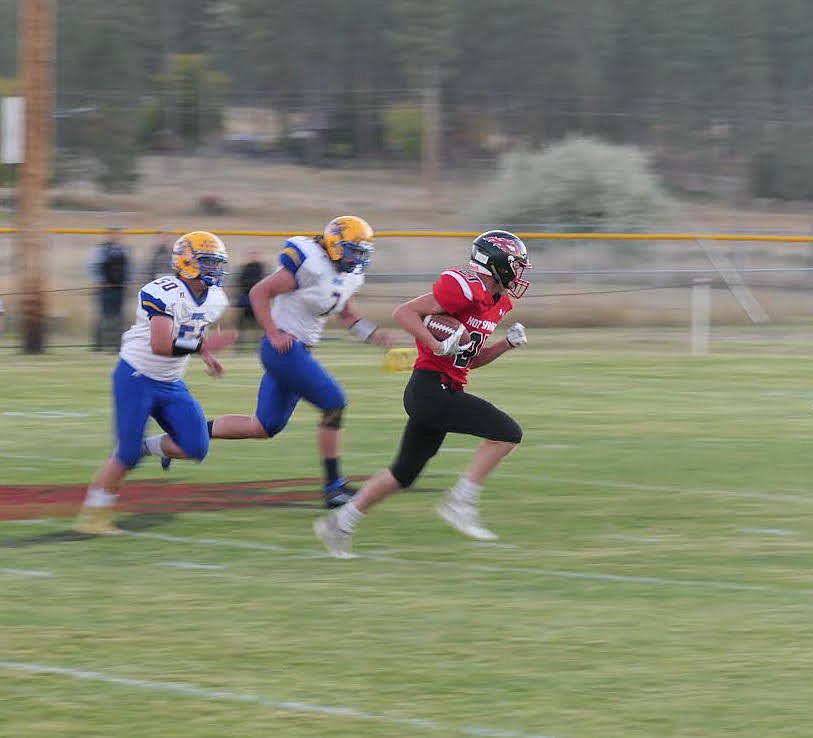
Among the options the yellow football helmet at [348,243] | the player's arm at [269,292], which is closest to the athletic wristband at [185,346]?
the player's arm at [269,292]

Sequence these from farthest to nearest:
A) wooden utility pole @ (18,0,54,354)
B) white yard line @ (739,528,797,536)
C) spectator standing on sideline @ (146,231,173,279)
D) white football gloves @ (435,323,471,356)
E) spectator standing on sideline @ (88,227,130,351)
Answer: spectator standing on sideline @ (146,231,173,279)
spectator standing on sideline @ (88,227,130,351)
wooden utility pole @ (18,0,54,354)
white yard line @ (739,528,797,536)
white football gloves @ (435,323,471,356)

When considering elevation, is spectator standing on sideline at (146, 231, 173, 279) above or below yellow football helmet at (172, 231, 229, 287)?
below

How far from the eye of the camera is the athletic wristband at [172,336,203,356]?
8094 millimetres

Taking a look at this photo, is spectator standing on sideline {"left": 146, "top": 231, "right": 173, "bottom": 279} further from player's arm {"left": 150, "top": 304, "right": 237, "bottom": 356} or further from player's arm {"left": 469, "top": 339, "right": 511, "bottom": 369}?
player's arm {"left": 469, "top": 339, "right": 511, "bottom": 369}

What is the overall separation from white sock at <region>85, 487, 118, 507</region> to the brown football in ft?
6.60

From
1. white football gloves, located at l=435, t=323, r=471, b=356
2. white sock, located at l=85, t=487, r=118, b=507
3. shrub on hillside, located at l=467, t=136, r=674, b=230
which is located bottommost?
white sock, located at l=85, t=487, r=118, b=507

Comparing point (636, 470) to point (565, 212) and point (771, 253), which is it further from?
point (565, 212)

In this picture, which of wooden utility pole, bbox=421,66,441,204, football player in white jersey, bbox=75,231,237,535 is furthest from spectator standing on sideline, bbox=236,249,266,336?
wooden utility pole, bbox=421,66,441,204

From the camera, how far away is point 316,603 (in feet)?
22.5

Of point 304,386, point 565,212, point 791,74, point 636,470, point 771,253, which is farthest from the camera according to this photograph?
point 791,74

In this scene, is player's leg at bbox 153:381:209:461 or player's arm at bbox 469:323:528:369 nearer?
player's arm at bbox 469:323:528:369

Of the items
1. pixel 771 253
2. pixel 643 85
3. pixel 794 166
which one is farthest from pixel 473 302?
pixel 643 85

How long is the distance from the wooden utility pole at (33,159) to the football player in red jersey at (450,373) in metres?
13.4

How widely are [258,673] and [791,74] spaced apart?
219 feet
